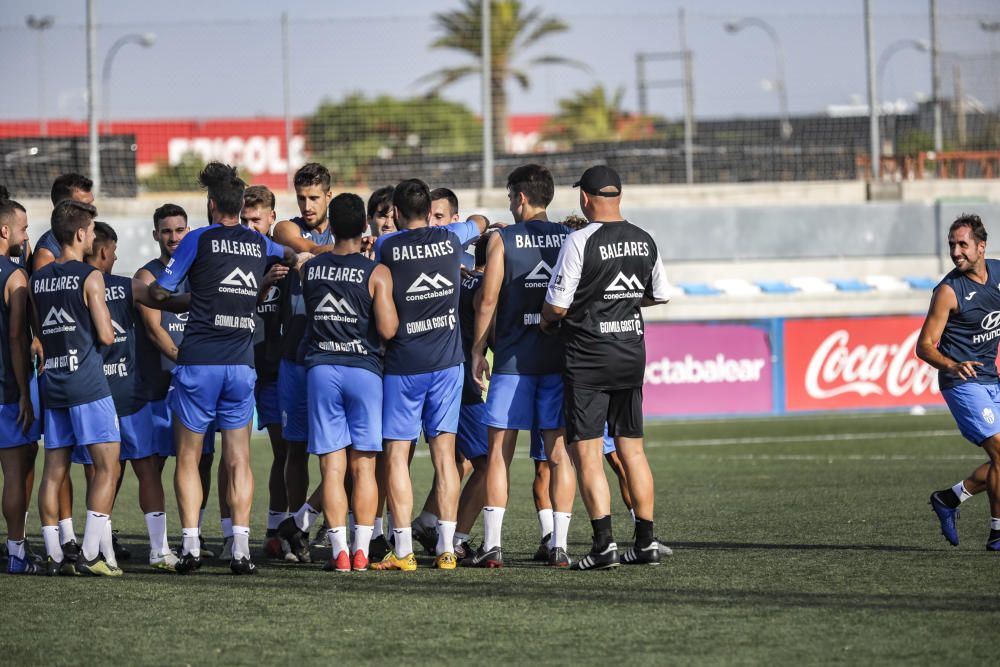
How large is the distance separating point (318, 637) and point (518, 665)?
3.56ft

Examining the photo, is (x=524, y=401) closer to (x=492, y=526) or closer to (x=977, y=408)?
(x=492, y=526)

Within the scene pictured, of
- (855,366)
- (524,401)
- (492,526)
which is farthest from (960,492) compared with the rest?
(855,366)

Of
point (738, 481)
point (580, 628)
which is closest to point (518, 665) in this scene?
point (580, 628)

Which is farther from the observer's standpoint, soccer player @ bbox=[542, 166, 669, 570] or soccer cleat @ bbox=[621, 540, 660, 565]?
soccer cleat @ bbox=[621, 540, 660, 565]

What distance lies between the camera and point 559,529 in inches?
320

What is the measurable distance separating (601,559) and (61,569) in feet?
10.6

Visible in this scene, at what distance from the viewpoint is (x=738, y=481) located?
12.9 meters

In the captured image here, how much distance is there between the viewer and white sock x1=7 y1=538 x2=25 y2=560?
8.33m

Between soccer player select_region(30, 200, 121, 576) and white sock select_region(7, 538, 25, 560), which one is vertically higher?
soccer player select_region(30, 200, 121, 576)

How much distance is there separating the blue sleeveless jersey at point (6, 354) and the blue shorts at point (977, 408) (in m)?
5.81

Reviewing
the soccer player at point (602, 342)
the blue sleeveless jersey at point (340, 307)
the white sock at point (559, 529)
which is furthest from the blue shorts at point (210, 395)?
the white sock at point (559, 529)

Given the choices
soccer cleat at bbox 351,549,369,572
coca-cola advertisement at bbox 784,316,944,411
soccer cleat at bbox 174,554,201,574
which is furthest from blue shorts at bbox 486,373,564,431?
coca-cola advertisement at bbox 784,316,944,411

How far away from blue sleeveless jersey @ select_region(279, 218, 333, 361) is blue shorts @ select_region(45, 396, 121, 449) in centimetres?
117

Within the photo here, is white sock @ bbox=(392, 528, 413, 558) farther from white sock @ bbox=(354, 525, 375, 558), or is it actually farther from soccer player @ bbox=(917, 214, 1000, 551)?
soccer player @ bbox=(917, 214, 1000, 551)
